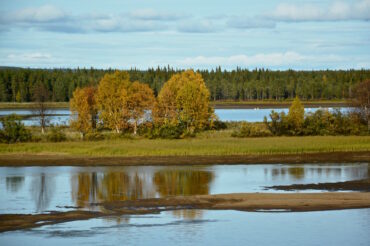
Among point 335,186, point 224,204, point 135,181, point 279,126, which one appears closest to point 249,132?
point 279,126

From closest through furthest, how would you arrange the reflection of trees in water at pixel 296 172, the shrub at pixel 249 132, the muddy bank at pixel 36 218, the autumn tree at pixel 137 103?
1. the muddy bank at pixel 36 218
2. the reflection of trees in water at pixel 296 172
3. the shrub at pixel 249 132
4. the autumn tree at pixel 137 103

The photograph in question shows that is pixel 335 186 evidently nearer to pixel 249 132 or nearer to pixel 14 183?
pixel 14 183

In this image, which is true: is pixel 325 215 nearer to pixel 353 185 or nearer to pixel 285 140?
pixel 353 185

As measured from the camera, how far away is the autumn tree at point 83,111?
71438mm

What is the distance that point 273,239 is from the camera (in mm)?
27859

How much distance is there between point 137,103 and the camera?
76.3 metres

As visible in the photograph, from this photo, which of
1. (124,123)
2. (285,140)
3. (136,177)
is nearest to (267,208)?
(136,177)

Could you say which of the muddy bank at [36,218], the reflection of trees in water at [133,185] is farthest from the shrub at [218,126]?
the muddy bank at [36,218]

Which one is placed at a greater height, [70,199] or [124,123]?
[124,123]

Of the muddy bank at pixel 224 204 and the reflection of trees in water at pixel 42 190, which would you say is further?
the reflection of trees in water at pixel 42 190

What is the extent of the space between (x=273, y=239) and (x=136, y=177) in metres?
19.2

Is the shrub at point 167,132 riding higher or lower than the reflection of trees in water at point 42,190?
higher

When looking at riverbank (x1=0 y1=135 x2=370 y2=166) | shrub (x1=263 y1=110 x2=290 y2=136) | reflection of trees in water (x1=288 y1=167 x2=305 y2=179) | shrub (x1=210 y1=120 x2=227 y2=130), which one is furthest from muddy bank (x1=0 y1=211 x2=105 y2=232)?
shrub (x1=210 y1=120 x2=227 y2=130)

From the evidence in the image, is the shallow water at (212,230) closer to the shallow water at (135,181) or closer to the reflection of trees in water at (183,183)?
the reflection of trees in water at (183,183)
